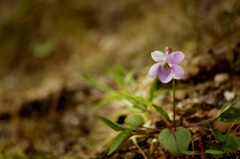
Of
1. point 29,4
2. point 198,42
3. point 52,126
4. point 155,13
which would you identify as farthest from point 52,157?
point 29,4

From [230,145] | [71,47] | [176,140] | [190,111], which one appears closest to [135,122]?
[176,140]

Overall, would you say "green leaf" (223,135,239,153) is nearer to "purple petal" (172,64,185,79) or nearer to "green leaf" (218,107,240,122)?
"green leaf" (218,107,240,122)

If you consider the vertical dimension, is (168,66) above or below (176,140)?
above

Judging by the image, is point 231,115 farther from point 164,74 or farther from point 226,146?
point 164,74

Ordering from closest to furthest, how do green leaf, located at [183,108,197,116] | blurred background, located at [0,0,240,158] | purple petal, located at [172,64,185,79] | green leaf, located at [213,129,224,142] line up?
purple petal, located at [172,64,185,79] → green leaf, located at [213,129,224,142] → green leaf, located at [183,108,197,116] → blurred background, located at [0,0,240,158]

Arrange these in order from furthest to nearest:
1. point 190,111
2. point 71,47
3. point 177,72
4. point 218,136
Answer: point 71,47 → point 190,111 → point 218,136 → point 177,72

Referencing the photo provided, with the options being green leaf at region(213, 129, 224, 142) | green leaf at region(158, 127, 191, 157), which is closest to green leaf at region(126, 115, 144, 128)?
green leaf at region(158, 127, 191, 157)
